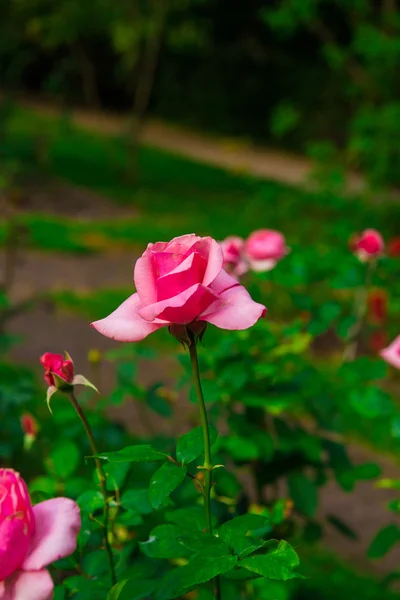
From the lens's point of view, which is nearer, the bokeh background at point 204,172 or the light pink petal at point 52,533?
the light pink petal at point 52,533

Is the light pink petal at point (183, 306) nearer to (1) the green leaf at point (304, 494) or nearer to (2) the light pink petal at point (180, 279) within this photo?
(2) the light pink petal at point (180, 279)

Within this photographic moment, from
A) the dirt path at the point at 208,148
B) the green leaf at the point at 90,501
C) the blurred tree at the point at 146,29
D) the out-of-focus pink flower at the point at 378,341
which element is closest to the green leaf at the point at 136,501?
the green leaf at the point at 90,501

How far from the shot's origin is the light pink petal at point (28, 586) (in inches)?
28.5

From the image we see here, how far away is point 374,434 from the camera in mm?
3779

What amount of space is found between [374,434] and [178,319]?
10.2 ft

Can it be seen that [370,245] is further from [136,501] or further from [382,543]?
[136,501]

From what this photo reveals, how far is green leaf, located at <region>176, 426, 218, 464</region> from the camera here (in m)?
0.89

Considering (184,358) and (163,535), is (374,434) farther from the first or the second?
(163,535)

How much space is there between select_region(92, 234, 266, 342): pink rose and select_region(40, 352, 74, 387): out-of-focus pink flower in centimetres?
8

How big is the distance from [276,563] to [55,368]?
0.96ft

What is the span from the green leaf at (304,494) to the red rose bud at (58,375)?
952 mm

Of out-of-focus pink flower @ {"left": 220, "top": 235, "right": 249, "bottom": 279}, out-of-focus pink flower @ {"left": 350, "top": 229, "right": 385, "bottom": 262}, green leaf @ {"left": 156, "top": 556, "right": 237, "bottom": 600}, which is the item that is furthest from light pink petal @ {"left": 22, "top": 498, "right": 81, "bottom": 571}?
out-of-focus pink flower @ {"left": 350, "top": 229, "right": 385, "bottom": 262}

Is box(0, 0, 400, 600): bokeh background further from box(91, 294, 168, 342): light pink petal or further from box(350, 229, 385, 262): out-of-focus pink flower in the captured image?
box(91, 294, 168, 342): light pink petal

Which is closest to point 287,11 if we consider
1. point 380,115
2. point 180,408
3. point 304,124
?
point 380,115
